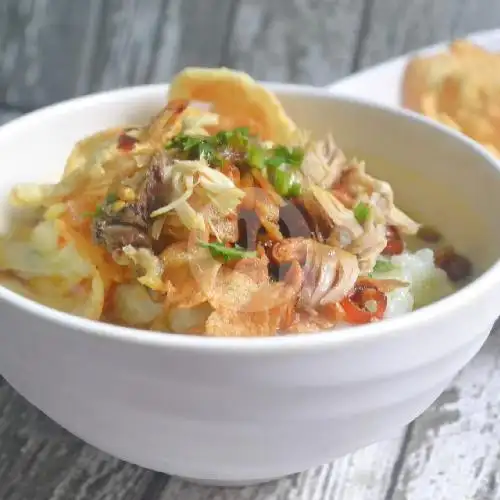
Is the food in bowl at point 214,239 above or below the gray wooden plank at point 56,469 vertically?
above

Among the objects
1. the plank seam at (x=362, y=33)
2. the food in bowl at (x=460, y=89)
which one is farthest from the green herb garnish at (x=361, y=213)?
the plank seam at (x=362, y=33)

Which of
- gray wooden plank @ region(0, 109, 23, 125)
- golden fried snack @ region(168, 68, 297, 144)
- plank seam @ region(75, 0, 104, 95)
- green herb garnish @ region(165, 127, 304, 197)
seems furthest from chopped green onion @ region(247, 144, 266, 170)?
gray wooden plank @ region(0, 109, 23, 125)

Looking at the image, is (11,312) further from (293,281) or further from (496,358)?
(496,358)

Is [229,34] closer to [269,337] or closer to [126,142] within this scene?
[126,142]

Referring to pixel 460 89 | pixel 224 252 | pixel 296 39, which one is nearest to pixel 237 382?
pixel 224 252

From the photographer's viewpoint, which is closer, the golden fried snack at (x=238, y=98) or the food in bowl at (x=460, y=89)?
the golden fried snack at (x=238, y=98)

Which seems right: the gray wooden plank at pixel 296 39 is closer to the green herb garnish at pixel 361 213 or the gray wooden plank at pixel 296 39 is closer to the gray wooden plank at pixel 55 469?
the green herb garnish at pixel 361 213
